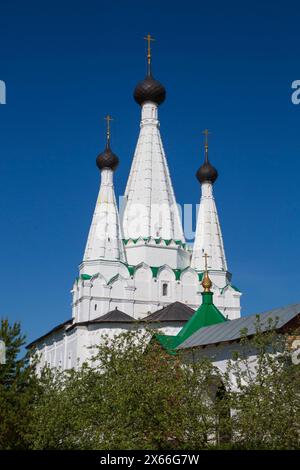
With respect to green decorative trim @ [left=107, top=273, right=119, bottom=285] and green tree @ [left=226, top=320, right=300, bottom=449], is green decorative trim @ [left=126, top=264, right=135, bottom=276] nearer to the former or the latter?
green decorative trim @ [left=107, top=273, right=119, bottom=285]

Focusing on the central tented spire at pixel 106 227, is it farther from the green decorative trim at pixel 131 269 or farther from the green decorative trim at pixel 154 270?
the green decorative trim at pixel 154 270

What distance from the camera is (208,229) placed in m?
35.2

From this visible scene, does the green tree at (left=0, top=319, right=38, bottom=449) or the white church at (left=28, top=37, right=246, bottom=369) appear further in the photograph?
the white church at (left=28, top=37, right=246, bottom=369)

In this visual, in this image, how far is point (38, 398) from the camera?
15.0 metres

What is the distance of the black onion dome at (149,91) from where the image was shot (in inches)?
1383

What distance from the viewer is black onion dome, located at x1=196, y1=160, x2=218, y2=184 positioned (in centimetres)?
3588

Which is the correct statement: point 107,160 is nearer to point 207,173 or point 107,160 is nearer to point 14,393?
point 207,173

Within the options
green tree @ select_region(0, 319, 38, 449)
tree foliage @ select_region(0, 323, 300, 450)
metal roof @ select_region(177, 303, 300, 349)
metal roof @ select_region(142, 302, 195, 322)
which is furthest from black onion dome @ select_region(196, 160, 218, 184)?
tree foliage @ select_region(0, 323, 300, 450)

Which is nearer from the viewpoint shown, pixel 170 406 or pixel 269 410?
pixel 269 410

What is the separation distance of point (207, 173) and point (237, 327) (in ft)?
61.2

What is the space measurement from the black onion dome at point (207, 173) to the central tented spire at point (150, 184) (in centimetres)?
183

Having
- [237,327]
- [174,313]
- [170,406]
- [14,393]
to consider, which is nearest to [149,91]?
[174,313]

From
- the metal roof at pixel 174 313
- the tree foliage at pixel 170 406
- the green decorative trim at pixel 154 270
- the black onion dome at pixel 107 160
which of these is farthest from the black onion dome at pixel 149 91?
the tree foliage at pixel 170 406

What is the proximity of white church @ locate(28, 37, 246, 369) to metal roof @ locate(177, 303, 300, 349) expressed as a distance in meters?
9.60
